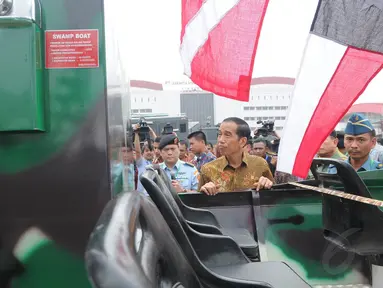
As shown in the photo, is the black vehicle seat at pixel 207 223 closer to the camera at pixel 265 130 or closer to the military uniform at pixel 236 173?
the military uniform at pixel 236 173

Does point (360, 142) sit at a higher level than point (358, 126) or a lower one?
lower

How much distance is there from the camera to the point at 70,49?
2.17 meters

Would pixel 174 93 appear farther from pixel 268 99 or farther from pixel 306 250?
pixel 306 250

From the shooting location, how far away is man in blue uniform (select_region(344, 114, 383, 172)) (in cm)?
414

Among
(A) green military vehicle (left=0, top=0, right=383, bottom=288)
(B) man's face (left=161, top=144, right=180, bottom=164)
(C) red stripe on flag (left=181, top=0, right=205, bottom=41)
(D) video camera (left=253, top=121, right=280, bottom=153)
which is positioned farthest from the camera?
(D) video camera (left=253, top=121, right=280, bottom=153)

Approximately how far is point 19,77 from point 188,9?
2.72 metres

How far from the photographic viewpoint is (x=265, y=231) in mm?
3330

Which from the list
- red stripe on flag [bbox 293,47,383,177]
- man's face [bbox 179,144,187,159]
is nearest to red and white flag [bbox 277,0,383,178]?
red stripe on flag [bbox 293,47,383,177]

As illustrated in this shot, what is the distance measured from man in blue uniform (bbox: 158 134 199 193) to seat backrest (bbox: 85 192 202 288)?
3922 mm

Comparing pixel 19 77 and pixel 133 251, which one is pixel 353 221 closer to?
pixel 19 77

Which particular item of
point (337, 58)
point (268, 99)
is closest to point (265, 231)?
point (337, 58)

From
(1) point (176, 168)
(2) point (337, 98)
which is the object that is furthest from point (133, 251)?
(1) point (176, 168)

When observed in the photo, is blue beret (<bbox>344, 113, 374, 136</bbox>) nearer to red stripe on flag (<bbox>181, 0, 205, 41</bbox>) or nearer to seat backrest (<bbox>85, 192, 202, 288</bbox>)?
red stripe on flag (<bbox>181, 0, 205, 41</bbox>)

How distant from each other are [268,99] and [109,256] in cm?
5695
